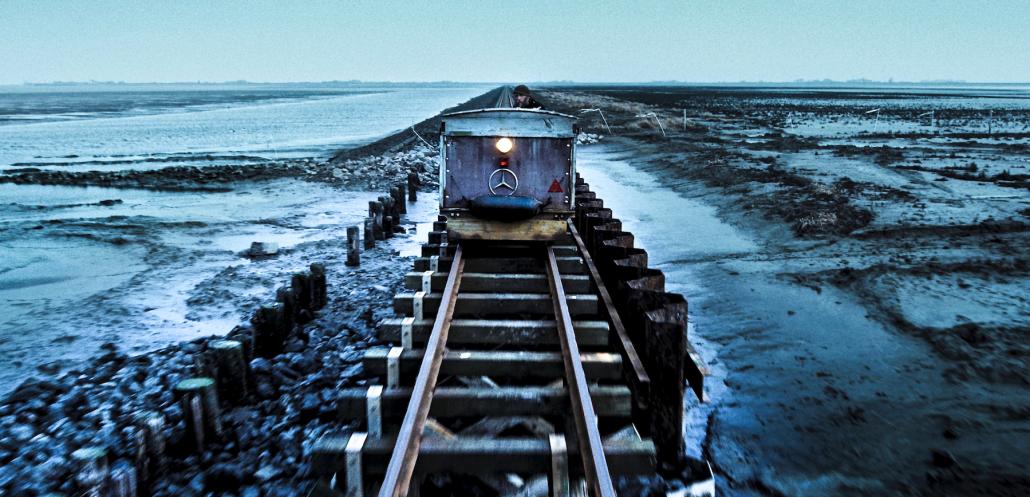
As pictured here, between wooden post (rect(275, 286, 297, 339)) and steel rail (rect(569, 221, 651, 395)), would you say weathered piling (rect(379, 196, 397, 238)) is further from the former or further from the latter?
steel rail (rect(569, 221, 651, 395))

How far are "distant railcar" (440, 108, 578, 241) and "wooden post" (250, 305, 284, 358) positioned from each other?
245 cm

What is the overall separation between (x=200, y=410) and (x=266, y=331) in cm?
220

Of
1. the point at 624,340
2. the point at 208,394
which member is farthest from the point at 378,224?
the point at 624,340

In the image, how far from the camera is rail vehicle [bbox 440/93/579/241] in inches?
337

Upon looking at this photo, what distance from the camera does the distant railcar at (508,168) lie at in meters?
8.55

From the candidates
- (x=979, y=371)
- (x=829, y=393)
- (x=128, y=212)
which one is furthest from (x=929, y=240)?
(x=128, y=212)

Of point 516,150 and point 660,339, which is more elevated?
point 516,150

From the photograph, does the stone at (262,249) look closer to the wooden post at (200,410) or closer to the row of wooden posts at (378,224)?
the row of wooden posts at (378,224)

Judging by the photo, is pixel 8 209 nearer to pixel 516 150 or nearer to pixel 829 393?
pixel 516 150

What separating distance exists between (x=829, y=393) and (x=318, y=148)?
3223 cm

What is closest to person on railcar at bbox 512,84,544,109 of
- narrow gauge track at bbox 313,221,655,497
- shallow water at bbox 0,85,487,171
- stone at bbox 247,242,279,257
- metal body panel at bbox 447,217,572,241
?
metal body panel at bbox 447,217,572,241

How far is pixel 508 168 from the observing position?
8.70 metres

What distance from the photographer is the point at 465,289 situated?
7.58 meters

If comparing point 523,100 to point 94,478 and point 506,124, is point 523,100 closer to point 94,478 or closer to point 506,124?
point 506,124
